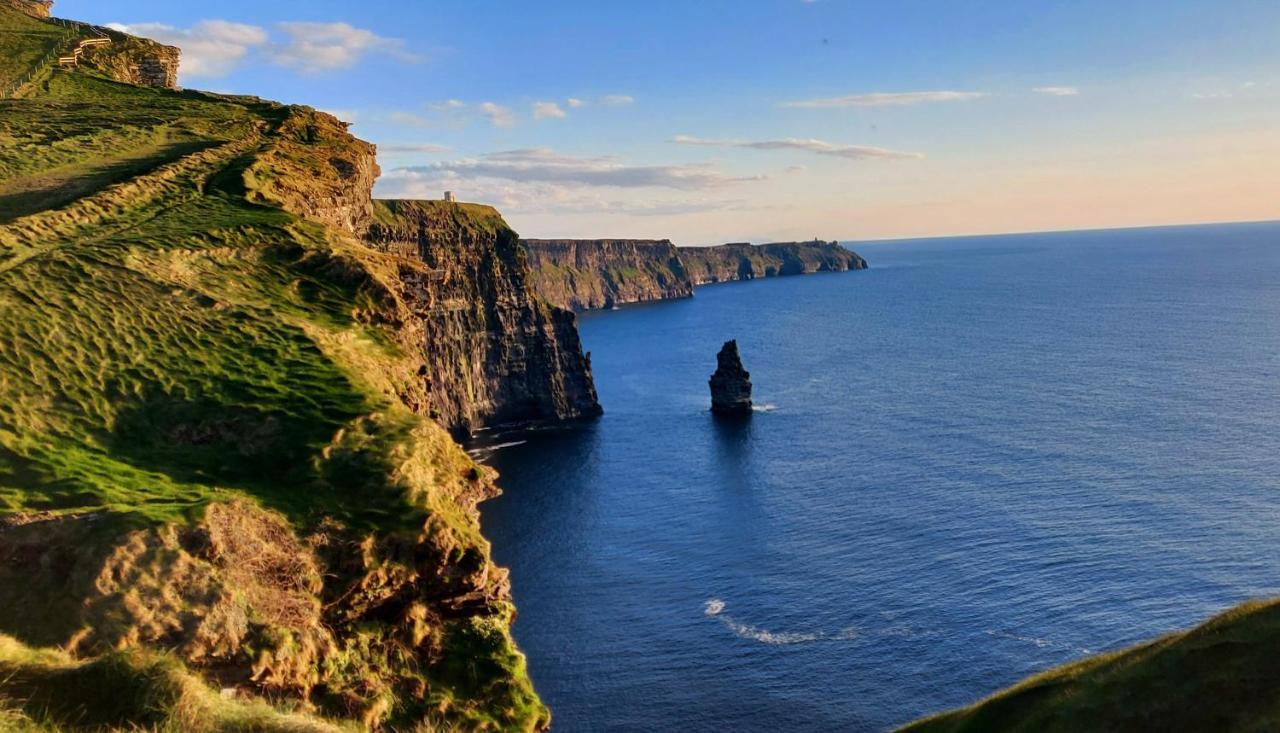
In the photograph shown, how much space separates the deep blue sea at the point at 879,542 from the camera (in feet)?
222

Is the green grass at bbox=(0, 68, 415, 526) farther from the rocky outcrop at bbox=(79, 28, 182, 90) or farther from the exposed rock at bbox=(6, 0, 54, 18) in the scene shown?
the exposed rock at bbox=(6, 0, 54, 18)

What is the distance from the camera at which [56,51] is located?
102 meters

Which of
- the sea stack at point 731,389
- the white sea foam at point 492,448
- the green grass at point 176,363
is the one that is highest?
the green grass at point 176,363

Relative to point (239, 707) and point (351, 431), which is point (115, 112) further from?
point (239, 707)

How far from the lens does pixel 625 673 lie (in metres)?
70.4

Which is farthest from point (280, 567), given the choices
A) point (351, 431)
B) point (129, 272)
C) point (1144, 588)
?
point (1144, 588)

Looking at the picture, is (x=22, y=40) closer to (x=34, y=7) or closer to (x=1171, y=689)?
(x=34, y=7)

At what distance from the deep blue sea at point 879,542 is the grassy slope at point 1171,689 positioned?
102 ft

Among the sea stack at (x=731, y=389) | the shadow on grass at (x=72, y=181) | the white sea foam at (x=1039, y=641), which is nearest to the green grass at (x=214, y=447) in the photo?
the shadow on grass at (x=72, y=181)

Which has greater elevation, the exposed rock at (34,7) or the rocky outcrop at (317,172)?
the exposed rock at (34,7)

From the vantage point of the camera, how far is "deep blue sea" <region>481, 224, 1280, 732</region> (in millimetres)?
67625

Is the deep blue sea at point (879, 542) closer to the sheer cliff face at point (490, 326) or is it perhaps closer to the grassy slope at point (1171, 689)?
the sheer cliff face at point (490, 326)

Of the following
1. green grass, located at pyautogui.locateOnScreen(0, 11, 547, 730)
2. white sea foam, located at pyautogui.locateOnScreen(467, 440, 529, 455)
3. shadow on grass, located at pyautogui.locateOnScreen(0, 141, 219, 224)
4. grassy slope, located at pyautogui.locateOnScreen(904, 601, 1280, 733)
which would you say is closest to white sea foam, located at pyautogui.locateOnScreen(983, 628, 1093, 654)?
grassy slope, located at pyautogui.locateOnScreen(904, 601, 1280, 733)

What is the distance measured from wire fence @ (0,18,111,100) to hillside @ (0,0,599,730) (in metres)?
29.2
